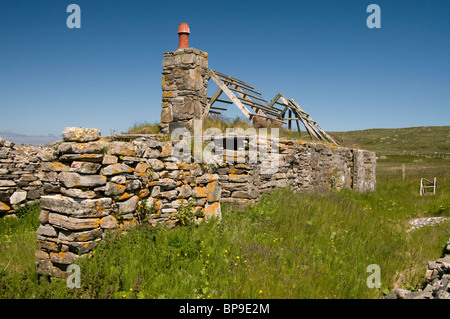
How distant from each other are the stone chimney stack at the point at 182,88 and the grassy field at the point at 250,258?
436 centimetres

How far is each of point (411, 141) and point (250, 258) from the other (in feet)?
193

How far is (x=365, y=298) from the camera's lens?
13.8 feet

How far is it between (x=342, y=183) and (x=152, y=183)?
988 cm

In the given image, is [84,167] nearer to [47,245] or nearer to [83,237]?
[83,237]

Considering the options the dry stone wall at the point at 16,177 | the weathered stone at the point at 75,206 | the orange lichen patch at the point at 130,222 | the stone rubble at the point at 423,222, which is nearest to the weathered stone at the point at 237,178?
the orange lichen patch at the point at 130,222

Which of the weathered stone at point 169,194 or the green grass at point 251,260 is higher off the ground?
the weathered stone at point 169,194

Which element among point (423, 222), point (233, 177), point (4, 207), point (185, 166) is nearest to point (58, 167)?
point (185, 166)

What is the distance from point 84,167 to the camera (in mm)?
4051

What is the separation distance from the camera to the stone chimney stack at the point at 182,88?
10.2 metres

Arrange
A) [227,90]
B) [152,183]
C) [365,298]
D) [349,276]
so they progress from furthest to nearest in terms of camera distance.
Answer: [227,90]
[152,183]
[349,276]
[365,298]

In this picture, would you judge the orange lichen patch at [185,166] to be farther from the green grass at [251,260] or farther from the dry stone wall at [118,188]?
the green grass at [251,260]

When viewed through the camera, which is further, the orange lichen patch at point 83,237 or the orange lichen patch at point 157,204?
the orange lichen patch at point 157,204
